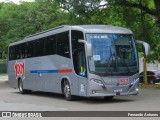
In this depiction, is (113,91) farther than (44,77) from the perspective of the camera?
No

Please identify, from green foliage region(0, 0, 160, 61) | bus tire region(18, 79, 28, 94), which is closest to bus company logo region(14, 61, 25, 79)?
bus tire region(18, 79, 28, 94)

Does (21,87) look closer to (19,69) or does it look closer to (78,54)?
(19,69)

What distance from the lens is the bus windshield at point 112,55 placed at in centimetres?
1728

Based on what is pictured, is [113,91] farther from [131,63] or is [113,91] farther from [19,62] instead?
[19,62]

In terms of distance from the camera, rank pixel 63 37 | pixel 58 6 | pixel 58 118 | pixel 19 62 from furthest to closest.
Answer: pixel 58 6 < pixel 19 62 < pixel 63 37 < pixel 58 118

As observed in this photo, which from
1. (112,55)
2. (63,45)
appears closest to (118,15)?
(63,45)

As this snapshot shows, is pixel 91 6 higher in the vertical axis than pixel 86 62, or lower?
higher

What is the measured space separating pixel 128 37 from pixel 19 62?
10.4m

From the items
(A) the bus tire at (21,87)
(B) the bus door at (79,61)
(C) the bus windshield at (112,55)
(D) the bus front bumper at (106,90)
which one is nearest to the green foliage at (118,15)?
(A) the bus tire at (21,87)

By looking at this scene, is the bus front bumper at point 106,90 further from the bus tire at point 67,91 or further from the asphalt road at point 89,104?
the bus tire at point 67,91

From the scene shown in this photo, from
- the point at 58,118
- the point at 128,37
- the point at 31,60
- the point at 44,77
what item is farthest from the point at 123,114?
the point at 31,60

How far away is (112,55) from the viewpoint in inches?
690

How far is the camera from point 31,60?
2442 cm

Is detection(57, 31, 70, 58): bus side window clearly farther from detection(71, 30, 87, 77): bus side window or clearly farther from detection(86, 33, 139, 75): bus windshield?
detection(86, 33, 139, 75): bus windshield
